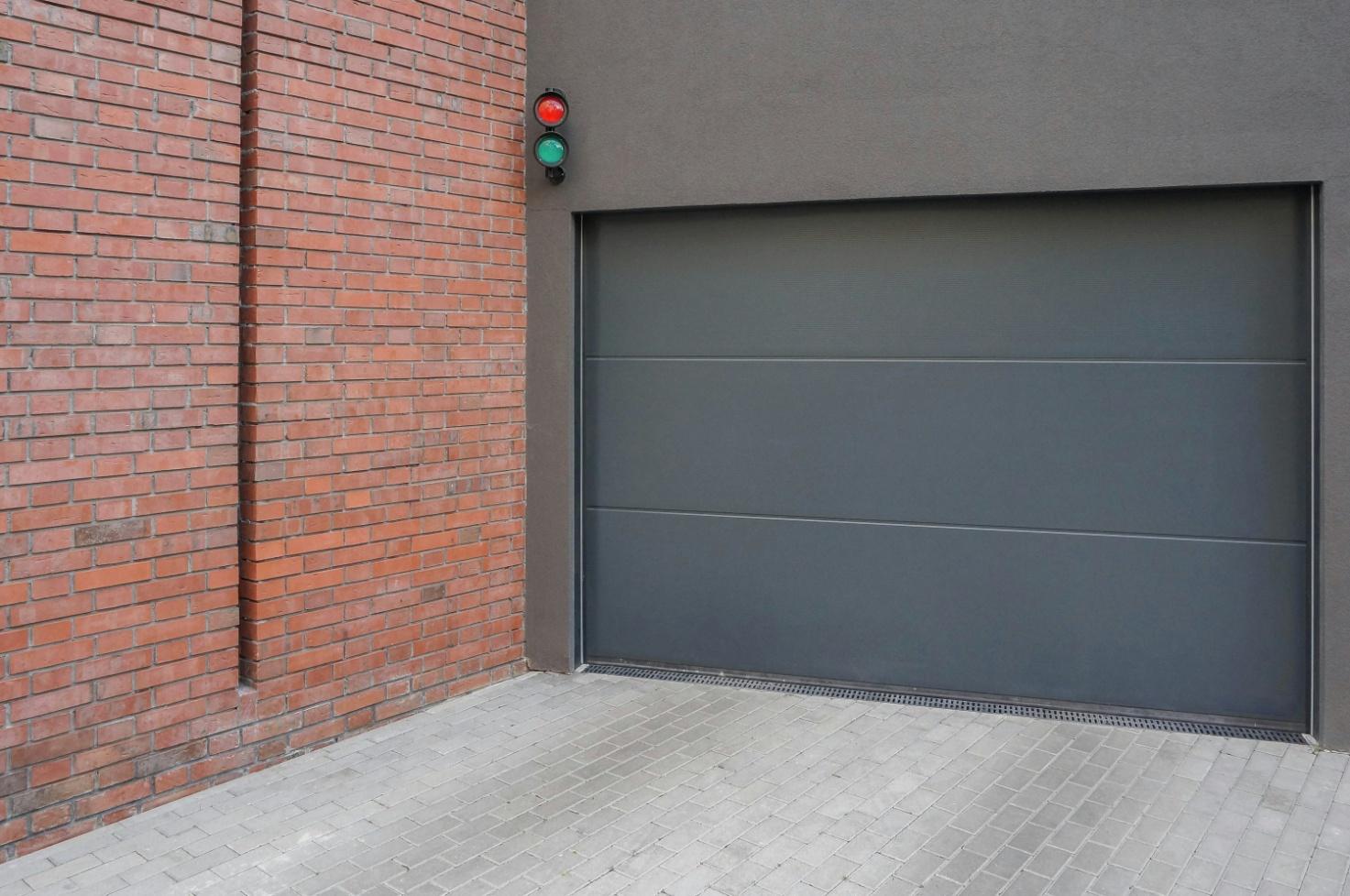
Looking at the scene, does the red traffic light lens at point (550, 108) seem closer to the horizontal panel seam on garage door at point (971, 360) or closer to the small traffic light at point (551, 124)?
the small traffic light at point (551, 124)

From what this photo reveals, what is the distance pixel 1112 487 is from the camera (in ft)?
17.6

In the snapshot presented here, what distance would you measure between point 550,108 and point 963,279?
2.39 meters

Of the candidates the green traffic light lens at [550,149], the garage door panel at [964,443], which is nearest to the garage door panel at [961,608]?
the garage door panel at [964,443]

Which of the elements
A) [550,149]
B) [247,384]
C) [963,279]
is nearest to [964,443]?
[963,279]

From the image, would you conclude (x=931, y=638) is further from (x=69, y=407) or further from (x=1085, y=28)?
(x=69, y=407)

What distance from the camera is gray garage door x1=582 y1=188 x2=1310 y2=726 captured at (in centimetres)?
519

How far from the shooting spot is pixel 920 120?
5391 mm

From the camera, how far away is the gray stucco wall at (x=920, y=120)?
4.88m

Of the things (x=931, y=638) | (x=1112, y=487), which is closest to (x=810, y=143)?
(x=1112, y=487)

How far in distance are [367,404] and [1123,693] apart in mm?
3985

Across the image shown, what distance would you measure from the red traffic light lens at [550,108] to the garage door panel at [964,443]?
1374 millimetres

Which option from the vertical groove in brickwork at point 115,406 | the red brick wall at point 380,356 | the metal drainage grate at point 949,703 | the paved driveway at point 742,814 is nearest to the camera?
the paved driveway at point 742,814

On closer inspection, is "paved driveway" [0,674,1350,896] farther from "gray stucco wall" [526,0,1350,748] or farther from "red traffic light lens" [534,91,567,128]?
"red traffic light lens" [534,91,567,128]

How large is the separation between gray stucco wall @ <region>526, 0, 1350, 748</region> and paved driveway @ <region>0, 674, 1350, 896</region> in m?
0.99
